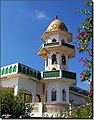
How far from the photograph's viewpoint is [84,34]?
191 inches

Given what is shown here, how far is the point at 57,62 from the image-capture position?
1423cm

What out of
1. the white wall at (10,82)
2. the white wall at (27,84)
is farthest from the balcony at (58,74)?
the white wall at (10,82)

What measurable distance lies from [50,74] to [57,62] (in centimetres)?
107

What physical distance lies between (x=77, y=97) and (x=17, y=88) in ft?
18.9

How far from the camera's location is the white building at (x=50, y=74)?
12.7 m

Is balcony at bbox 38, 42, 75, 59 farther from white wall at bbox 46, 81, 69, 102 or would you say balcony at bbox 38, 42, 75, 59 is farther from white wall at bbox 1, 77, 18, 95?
white wall at bbox 1, 77, 18, 95

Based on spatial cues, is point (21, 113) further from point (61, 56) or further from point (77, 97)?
point (77, 97)

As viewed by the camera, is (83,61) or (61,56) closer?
(83,61)

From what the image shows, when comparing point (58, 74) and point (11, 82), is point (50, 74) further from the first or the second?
point (11, 82)

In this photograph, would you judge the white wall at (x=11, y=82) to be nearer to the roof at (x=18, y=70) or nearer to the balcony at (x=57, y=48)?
the roof at (x=18, y=70)

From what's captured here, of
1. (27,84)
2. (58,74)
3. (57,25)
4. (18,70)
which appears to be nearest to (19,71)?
(18,70)

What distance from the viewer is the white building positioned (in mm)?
12734

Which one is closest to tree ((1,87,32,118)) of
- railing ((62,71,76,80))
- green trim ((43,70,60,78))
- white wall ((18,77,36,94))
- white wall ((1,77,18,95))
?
white wall ((1,77,18,95))

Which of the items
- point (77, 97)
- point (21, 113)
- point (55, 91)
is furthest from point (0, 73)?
point (77, 97)
